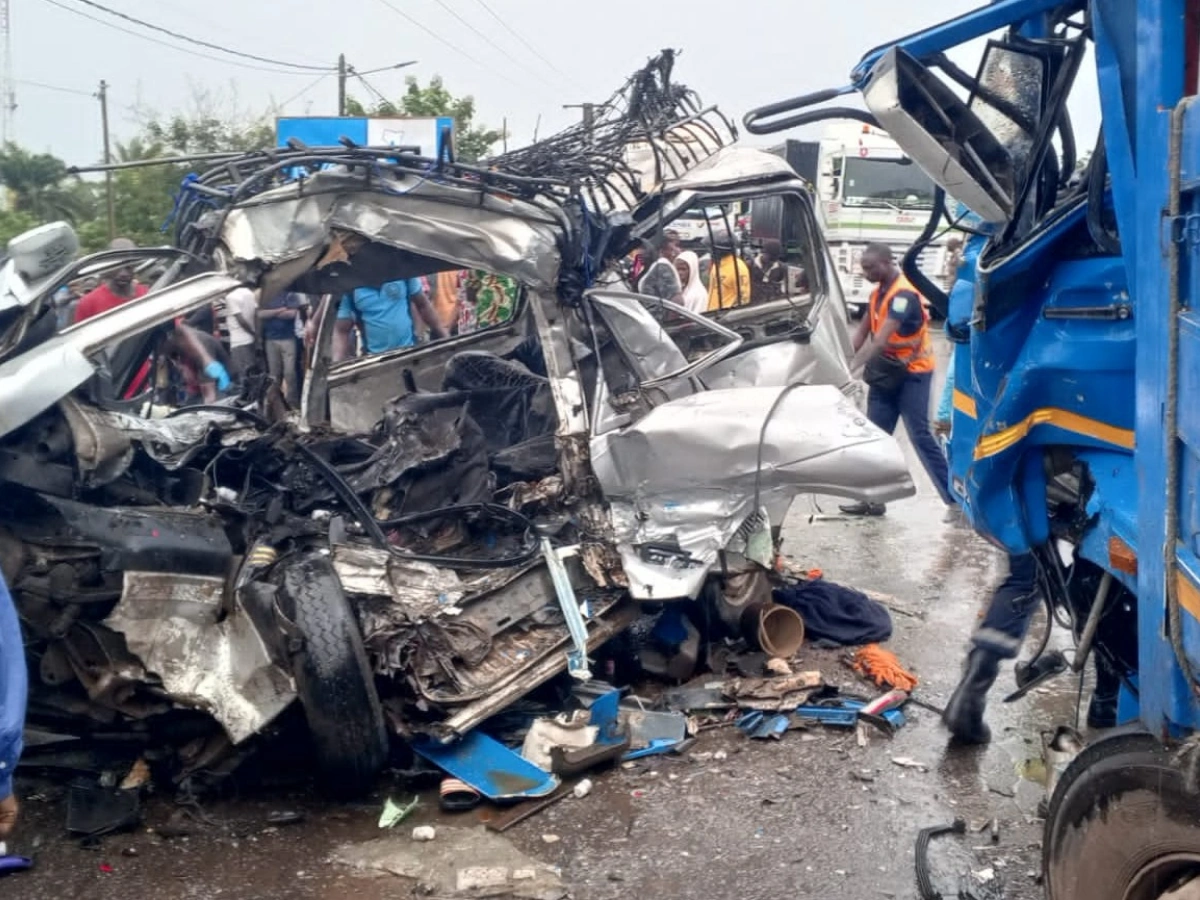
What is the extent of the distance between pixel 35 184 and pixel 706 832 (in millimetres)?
20803

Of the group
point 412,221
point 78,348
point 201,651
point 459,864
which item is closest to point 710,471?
point 412,221

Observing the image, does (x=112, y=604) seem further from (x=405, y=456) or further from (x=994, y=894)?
(x=994, y=894)

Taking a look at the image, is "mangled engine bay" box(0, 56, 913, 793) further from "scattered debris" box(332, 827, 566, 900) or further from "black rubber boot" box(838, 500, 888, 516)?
"black rubber boot" box(838, 500, 888, 516)

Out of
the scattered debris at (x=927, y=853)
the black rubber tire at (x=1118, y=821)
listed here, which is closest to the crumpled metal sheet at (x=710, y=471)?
the scattered debris at (x=927, y=853)

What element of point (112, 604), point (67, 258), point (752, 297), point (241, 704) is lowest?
point (241, 704)

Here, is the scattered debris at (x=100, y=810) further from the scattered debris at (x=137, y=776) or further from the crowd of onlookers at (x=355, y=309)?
the crowd of onlookers at (x=355, y=309)

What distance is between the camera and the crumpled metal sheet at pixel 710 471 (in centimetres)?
516

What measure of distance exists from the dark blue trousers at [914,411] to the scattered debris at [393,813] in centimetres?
459

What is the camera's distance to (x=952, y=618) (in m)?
6.45

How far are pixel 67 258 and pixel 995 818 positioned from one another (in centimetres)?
382

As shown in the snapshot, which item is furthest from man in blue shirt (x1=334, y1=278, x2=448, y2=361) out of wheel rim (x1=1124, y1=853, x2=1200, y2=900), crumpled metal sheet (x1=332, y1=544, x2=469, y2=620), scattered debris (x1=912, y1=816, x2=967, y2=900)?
wheel rim (x1=1124, y1=853, x2=1200, y2=900)

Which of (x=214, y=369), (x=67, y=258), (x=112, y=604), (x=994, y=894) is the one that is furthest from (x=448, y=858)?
(x=214, y=369)

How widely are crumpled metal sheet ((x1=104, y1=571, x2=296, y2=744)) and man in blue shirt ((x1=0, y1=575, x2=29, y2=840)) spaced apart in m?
1.00

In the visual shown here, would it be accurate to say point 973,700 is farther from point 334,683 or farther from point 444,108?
point 444,108
